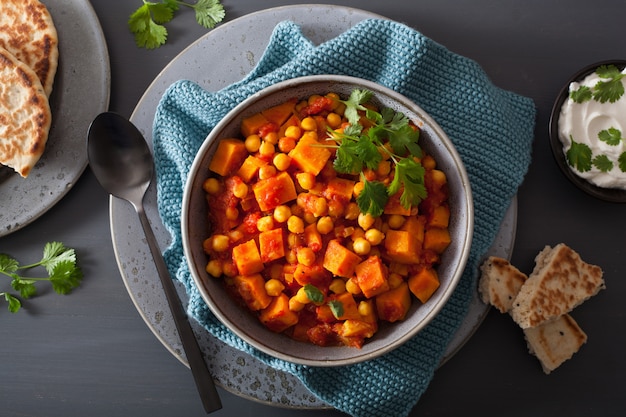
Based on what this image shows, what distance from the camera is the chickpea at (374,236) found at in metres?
2.59

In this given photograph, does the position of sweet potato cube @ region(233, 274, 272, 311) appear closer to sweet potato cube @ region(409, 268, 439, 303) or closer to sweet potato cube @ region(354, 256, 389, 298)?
sweet potato cube @ region(354, 256, 389, 298)

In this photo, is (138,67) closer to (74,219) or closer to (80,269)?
(74,219)

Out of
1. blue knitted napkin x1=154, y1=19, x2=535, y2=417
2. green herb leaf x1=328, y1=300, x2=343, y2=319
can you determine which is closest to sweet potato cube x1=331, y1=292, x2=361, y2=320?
green herb leaf x1=328, y1=300, x2=343, y2=319

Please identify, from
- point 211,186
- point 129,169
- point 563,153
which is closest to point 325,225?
point 211,186

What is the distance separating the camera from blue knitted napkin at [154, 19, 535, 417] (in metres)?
2.88

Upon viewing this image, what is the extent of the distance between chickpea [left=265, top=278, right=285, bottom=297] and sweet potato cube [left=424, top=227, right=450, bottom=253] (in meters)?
Result: 0.73

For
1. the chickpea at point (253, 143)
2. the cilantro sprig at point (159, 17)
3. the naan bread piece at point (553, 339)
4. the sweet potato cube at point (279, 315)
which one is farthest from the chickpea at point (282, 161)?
the naan bread piece at point (553, 339)

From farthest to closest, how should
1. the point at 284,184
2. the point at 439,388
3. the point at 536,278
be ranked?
1. the point at 439,388
2. the point at 536,278
3. the point at 284,184

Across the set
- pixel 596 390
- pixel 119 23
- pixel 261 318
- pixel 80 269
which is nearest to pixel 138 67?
pixel 119 23

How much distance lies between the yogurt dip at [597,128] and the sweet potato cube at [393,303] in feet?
3.98

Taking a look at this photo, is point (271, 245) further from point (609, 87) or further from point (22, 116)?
point (609, 87)

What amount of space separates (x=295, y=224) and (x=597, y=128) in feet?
5.77

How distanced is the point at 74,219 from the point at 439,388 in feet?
7.69

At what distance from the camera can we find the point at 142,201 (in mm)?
3064
